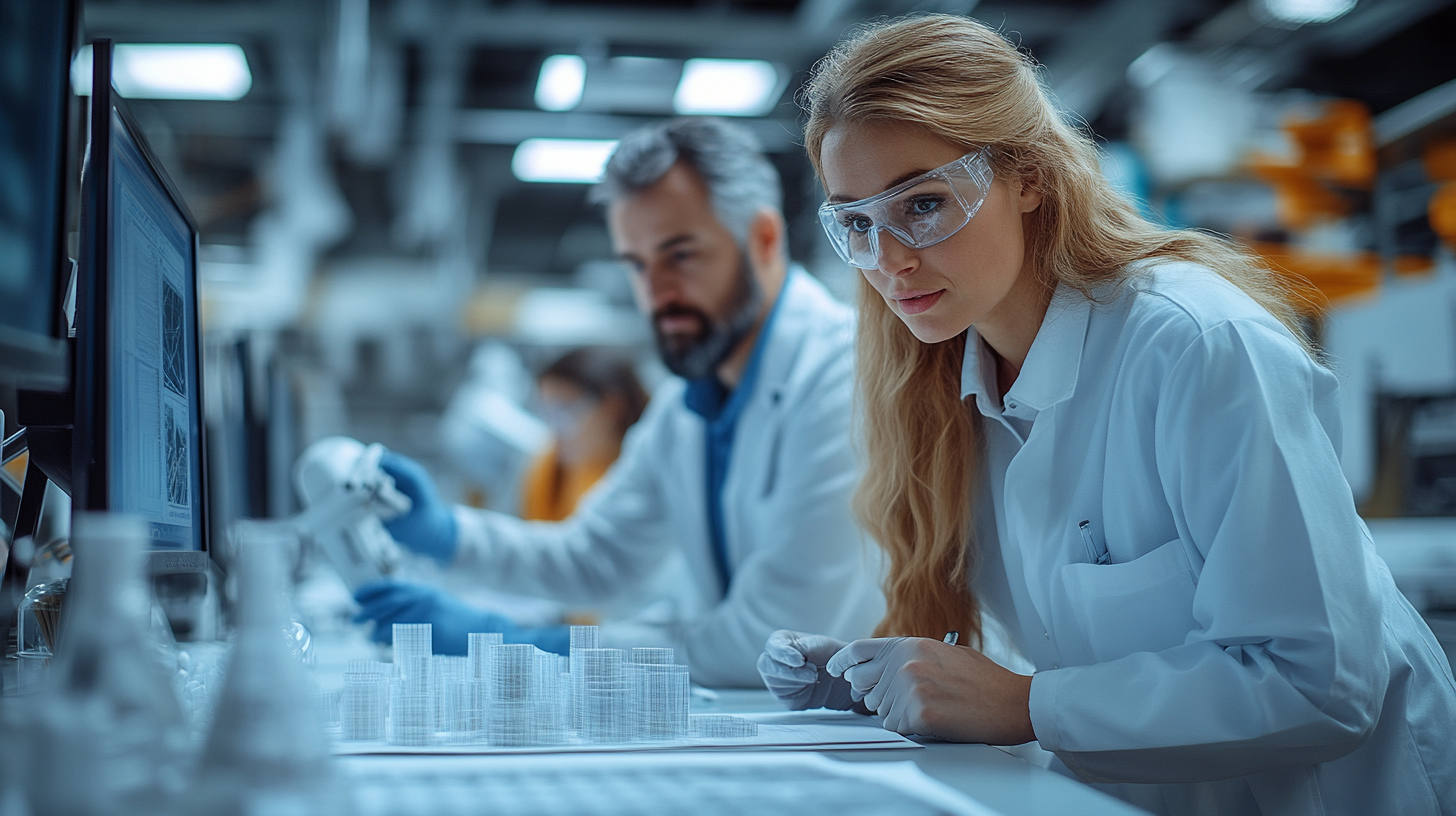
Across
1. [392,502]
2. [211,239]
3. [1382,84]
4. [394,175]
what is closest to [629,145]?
[392,502]

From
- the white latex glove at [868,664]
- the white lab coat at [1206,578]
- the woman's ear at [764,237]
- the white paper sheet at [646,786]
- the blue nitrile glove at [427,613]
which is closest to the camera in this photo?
the white paper sheet at [646,786]

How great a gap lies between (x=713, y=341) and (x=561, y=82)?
3.45 meters

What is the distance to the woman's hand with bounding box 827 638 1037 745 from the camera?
41.3 inches

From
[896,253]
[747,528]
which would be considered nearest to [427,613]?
[747,528]

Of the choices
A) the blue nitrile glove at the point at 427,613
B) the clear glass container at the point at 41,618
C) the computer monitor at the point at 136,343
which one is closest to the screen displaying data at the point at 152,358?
the computer monitor at the point at 136,343

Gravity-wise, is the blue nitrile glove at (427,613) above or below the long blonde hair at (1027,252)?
below

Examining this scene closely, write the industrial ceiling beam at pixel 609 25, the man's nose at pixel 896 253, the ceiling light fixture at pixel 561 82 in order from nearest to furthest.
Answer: the man's nose at pixel 896 253
the industrial ceiling beam at pixel 609 25
the ceiling light fixture at pixel 561 82

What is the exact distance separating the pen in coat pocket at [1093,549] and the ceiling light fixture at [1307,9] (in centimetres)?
390

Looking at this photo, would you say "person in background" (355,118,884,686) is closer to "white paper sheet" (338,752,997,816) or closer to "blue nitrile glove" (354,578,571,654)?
"blue nitrile glove" (354,578,571,654)

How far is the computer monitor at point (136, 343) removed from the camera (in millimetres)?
837

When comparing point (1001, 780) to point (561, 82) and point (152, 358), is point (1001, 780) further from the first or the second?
point (561, 82)

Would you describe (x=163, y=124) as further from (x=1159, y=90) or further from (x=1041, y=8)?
(x=1159, y=90)

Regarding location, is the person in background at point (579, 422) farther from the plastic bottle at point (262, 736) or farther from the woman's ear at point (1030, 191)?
the plastic bottle at point (262, 736)

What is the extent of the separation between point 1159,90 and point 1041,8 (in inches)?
26.2
